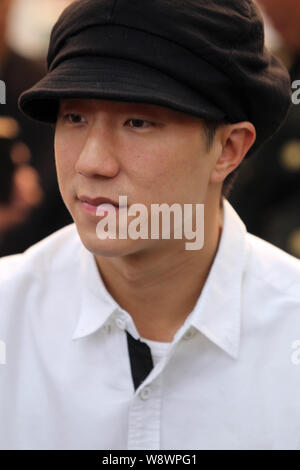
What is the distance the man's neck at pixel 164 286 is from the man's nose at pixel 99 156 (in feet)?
1.12

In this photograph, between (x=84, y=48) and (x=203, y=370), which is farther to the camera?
(x=203, y=370)

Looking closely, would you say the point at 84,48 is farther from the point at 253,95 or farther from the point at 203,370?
the point at 203,370

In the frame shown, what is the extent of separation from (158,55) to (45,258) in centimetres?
75

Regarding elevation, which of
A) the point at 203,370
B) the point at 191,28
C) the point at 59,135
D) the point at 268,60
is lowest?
the point at 203,370

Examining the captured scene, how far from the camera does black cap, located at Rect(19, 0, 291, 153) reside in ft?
4.99

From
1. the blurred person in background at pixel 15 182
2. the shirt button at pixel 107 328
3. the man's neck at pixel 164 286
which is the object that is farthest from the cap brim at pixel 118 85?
the blurred person in background at pixel 15 182

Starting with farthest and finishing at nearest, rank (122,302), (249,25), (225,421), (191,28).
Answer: (122,302)
(225,421)
(249,25)
(191,28)

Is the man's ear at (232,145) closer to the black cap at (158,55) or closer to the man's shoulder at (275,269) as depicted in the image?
the black cap at (158,55)

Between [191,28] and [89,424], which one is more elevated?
[191,28]

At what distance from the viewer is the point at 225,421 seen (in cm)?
179

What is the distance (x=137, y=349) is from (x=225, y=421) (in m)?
0.29

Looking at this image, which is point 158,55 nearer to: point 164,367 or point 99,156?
point 99,156

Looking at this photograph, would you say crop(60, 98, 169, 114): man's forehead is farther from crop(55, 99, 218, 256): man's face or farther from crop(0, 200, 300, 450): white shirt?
crop(0, 200, 300, 450): white shirt
